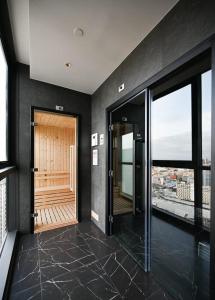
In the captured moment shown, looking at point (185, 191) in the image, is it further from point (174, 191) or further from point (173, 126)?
point (173, 126)

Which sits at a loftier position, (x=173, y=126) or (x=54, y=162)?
(x=173, y=126)

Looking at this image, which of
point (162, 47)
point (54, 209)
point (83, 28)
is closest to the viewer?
point (162, 47)

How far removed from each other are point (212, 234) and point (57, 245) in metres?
2.13

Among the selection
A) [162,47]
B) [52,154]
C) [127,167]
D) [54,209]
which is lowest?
[54,209]

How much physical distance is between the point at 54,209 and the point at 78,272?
93.6 inches

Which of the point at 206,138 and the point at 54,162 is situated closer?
the point at 206,138

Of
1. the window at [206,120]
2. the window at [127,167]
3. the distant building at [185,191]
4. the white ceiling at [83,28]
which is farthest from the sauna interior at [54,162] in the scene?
the window at [206,120]

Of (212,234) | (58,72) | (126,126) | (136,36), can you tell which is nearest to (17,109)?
(58,72)

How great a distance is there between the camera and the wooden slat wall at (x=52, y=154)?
5676 millimetres

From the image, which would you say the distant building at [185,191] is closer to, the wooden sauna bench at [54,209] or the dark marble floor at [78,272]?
the dark marble floor at [78,272]

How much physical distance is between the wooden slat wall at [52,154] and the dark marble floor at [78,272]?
321 cm

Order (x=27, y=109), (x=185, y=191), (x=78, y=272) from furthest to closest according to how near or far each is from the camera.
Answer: (x=27, y=109) → (x=185, y=191) → (x=78, y=272)

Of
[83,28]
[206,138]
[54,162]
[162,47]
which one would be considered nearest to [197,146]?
[206,138]

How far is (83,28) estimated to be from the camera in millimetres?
1668
